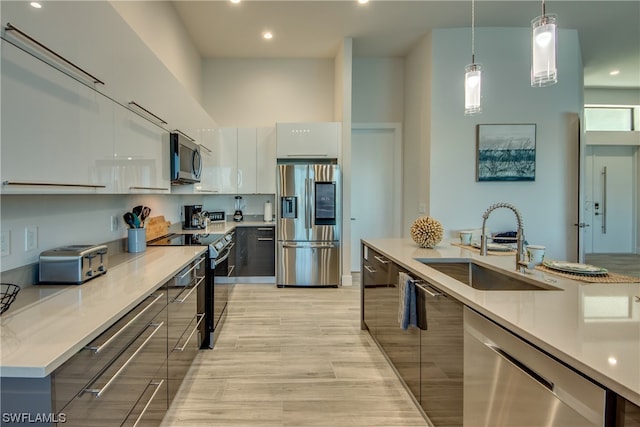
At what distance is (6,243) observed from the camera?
1404 mm

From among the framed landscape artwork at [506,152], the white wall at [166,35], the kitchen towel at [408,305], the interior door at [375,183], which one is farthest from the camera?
the interior door at [375,183]

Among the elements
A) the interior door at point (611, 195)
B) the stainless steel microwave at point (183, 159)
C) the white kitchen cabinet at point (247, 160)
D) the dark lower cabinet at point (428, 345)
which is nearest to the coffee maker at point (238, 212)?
the white kitchen cabinet at point (247, 160)

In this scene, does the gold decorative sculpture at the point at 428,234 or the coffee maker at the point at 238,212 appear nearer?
the gold decorative sculpture at the point at 428,234

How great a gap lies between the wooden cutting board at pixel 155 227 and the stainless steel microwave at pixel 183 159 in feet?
1.54

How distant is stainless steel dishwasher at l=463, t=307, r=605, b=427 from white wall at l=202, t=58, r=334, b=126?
4.41 m

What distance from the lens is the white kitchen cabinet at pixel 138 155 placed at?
1728mm

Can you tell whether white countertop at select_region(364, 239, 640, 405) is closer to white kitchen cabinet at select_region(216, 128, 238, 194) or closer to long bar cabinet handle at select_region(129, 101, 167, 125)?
long bar cabinet handle at select_region(129, 101, 167, 125)

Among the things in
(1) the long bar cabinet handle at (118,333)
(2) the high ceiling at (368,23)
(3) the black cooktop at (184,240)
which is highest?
(2) the high ceiling at (368,23)

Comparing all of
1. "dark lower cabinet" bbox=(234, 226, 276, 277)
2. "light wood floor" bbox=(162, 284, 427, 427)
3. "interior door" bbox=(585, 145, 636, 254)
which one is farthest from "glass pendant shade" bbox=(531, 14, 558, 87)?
"interior door" bbox=(585, 145, 636, 254)

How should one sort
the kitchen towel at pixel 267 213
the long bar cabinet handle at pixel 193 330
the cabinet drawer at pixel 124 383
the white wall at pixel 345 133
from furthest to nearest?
the kitchen towel at pixel 267 213 → the white wall at pixel 345 133 → the long bar cabinet handle at pixel 193 330 → the cabinet drawer at pixel 124 383

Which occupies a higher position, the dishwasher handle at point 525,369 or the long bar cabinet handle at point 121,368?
the dishwasher handle at point 525,369

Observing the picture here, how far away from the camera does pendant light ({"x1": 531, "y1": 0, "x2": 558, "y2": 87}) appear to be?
1.70m

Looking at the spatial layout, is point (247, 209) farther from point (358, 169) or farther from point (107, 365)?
point (107, 365)

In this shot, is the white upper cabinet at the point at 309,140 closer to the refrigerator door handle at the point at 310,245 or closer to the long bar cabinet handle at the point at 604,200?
the refrigerator door handle at the point at 310,245
